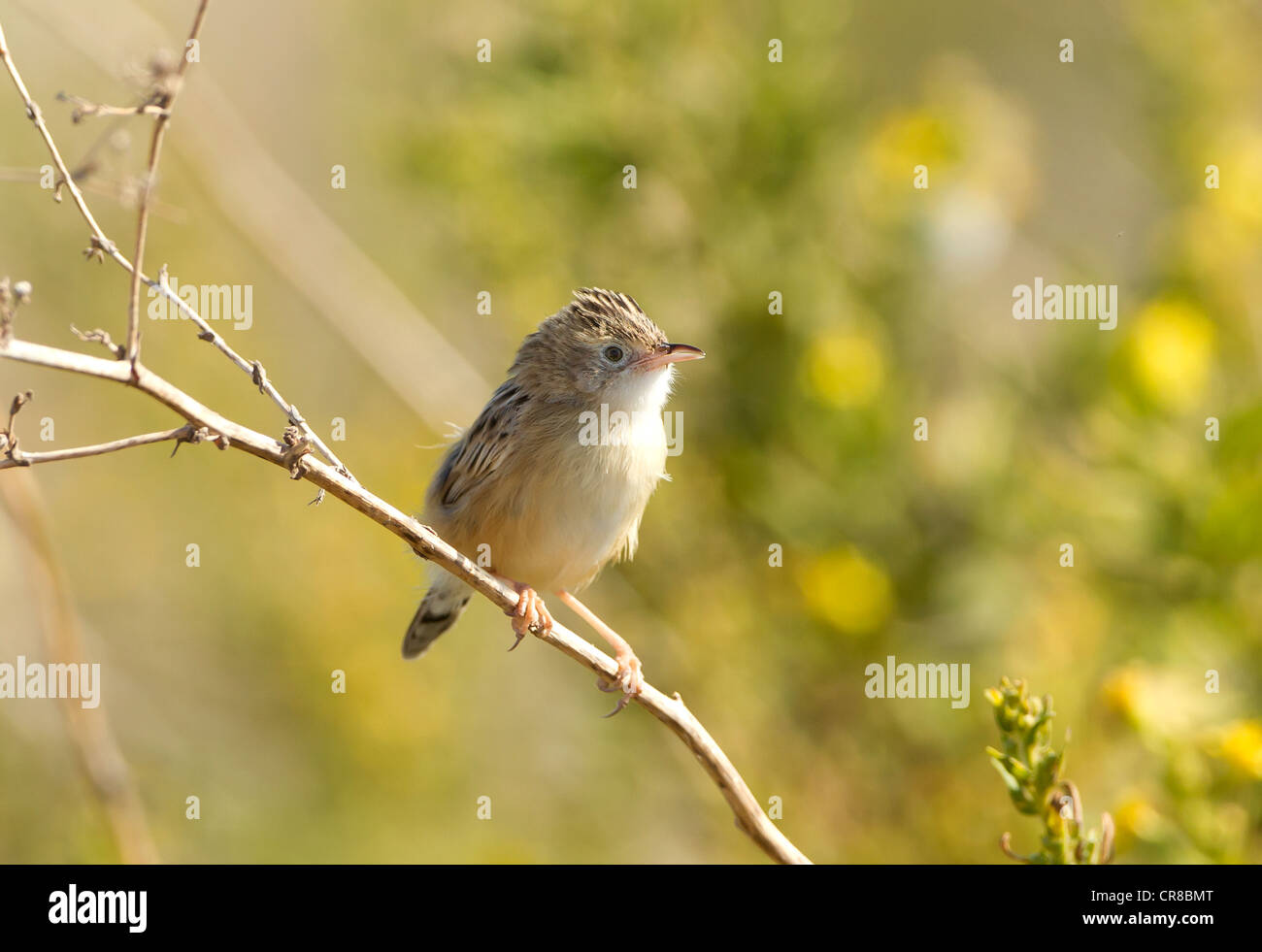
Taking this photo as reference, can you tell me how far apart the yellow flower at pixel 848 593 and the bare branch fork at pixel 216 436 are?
2.21 m

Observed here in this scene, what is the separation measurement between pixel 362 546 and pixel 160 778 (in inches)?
66.2

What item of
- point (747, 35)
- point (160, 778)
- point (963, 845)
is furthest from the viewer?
point (160, 778)

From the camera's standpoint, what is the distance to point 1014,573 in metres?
4.97

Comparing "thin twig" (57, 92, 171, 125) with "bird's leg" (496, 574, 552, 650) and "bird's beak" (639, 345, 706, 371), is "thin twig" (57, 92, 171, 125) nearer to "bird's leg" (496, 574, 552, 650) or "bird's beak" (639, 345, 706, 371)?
"bird's leg" (496, 574, 552, 650)

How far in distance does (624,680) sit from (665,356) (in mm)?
1213

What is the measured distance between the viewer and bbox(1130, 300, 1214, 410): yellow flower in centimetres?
462

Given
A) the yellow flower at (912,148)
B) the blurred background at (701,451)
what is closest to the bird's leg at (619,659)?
the blurred background at (701,451)

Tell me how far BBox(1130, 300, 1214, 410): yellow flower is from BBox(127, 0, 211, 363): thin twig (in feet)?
12.9

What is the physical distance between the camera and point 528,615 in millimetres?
3555

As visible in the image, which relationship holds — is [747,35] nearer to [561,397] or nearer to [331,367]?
[561,397]

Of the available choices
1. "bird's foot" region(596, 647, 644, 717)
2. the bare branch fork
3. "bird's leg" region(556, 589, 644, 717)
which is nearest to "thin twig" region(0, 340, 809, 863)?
the bare branch fork

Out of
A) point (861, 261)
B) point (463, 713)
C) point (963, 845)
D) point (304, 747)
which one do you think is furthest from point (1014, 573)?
point (304, 747)
